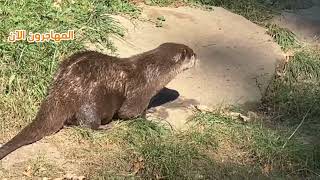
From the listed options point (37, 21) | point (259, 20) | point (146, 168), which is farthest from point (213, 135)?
point (259, 20)

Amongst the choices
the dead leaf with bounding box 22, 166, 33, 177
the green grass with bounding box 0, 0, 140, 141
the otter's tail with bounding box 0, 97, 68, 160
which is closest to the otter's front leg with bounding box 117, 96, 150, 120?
the otter's tail with bounding box 0, 97, 68, 160

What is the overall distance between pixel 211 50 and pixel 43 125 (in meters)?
2.43

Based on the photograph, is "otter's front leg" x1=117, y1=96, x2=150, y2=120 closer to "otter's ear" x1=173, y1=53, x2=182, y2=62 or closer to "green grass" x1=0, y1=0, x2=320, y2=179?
"green grass" x1=0, y1=0, x2=320, y2=179

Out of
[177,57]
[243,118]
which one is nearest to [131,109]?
[177,57]

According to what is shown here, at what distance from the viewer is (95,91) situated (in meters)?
4.33

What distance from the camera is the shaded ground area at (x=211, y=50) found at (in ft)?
17.4

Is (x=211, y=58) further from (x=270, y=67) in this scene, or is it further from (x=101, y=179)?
(x=101, y=179)

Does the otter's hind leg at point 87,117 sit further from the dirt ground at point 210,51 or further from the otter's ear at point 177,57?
the otter's ear at point 177,57

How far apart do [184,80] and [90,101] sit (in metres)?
1.46

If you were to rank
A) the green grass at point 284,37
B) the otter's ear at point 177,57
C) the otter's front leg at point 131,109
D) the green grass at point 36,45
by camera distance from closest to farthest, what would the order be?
the green grass at point 36,45
the otter's front leg at point 131,109
the otter's ear at point 177,57
the green grass at point 284,37

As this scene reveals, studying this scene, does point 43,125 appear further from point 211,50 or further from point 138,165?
point 211,50

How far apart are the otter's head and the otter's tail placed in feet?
3.51

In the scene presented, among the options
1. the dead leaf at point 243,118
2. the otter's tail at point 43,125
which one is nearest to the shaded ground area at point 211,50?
the dead leaf at point 243,118

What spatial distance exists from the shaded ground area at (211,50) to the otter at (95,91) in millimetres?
361
